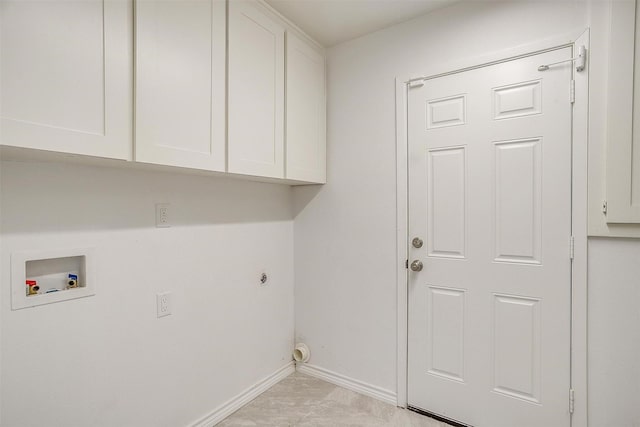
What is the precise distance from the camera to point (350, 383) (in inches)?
86.4

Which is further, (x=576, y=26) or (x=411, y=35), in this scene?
(x=411, y=35)

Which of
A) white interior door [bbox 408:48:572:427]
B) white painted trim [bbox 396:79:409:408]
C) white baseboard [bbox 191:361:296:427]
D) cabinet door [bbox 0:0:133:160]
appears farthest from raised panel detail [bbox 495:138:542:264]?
cabinet door [bbox 0:0:133:160]

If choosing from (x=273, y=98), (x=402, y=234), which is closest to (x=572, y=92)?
(x=402, y=234)

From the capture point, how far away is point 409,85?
6.42 feet

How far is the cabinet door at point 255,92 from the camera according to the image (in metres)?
1.58

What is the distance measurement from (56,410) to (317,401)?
1.36m

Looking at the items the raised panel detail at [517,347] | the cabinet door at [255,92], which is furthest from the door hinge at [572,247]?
the cabinet door at [255,92]

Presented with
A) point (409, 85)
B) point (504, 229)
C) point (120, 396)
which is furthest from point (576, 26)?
→ point (120, 396)

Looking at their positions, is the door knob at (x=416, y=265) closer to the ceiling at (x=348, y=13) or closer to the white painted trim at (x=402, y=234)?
the white painted trim at (x=402, y=234)

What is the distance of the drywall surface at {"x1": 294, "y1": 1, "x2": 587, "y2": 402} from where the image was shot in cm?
189

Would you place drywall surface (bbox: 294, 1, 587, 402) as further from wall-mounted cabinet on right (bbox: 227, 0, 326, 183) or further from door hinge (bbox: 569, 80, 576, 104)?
door hinge (bbox: 569, 80, 576, 104)

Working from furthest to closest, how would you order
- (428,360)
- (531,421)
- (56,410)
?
(428,360)
(531,421)
(56,410)

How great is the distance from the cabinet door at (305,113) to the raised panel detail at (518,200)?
1.10 metres

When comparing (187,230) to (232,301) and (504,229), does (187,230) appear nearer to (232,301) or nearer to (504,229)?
(232,301)
